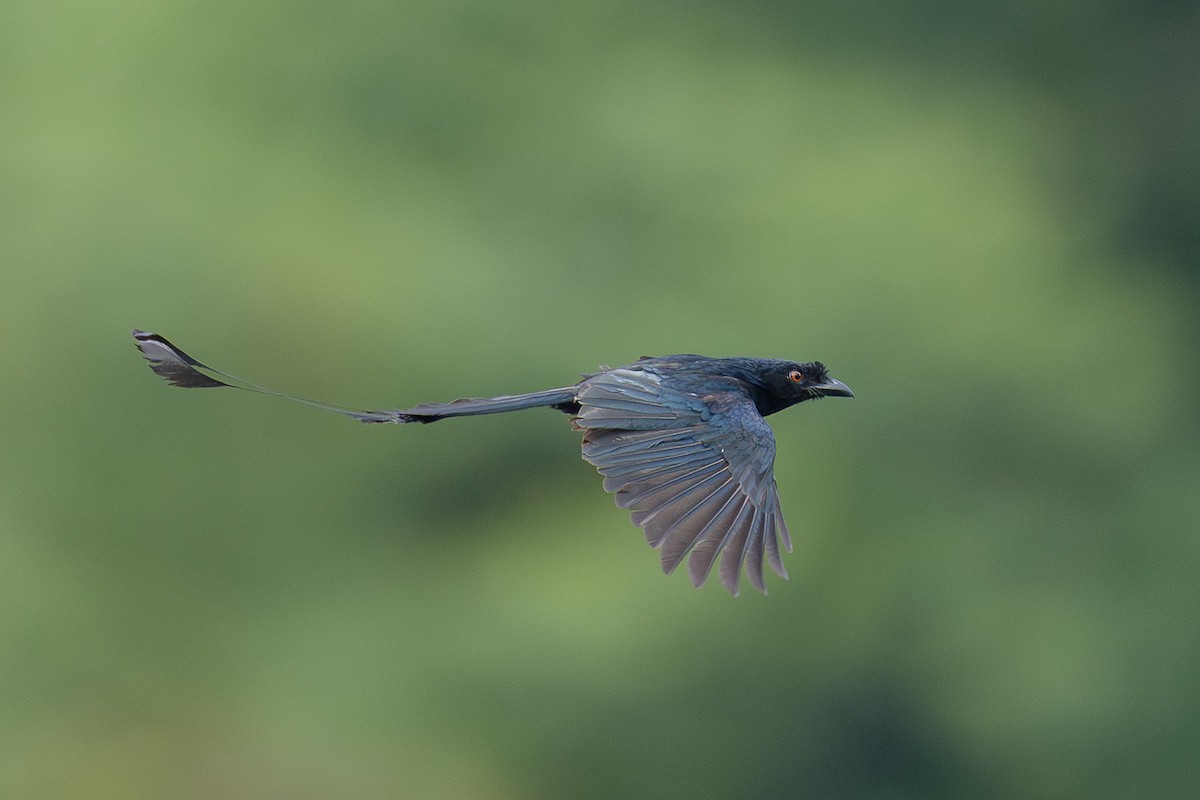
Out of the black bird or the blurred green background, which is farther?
the blurred green background

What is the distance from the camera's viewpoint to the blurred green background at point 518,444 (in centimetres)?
1541

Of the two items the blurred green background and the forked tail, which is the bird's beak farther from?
the blurred green background

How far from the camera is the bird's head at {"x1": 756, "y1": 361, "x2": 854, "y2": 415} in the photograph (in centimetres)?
747

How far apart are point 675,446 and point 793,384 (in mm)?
1472

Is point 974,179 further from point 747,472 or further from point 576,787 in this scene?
point 747,472

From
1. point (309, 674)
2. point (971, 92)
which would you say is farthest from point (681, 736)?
point (971, 92)

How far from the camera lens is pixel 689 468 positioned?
613 cm

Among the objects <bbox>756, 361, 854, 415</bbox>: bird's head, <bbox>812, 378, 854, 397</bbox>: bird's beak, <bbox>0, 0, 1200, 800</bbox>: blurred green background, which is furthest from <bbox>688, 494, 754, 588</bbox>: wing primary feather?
<bbox>0, 0, 1200, 800</bbox>: blurred green background

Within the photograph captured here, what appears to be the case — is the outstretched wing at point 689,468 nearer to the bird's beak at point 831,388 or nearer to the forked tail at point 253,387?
the forked tail at point 253,387

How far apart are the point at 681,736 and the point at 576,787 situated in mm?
1253

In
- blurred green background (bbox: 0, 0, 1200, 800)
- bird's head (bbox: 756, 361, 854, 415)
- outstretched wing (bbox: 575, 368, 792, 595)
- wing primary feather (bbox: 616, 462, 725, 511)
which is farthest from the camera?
blurred green background (bbox: 0, 0, 1200, 800)

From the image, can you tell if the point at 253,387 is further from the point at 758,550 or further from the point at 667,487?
the point at 758,550

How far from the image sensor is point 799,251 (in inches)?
727

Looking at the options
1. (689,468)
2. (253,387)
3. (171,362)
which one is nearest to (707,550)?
(689,468)
